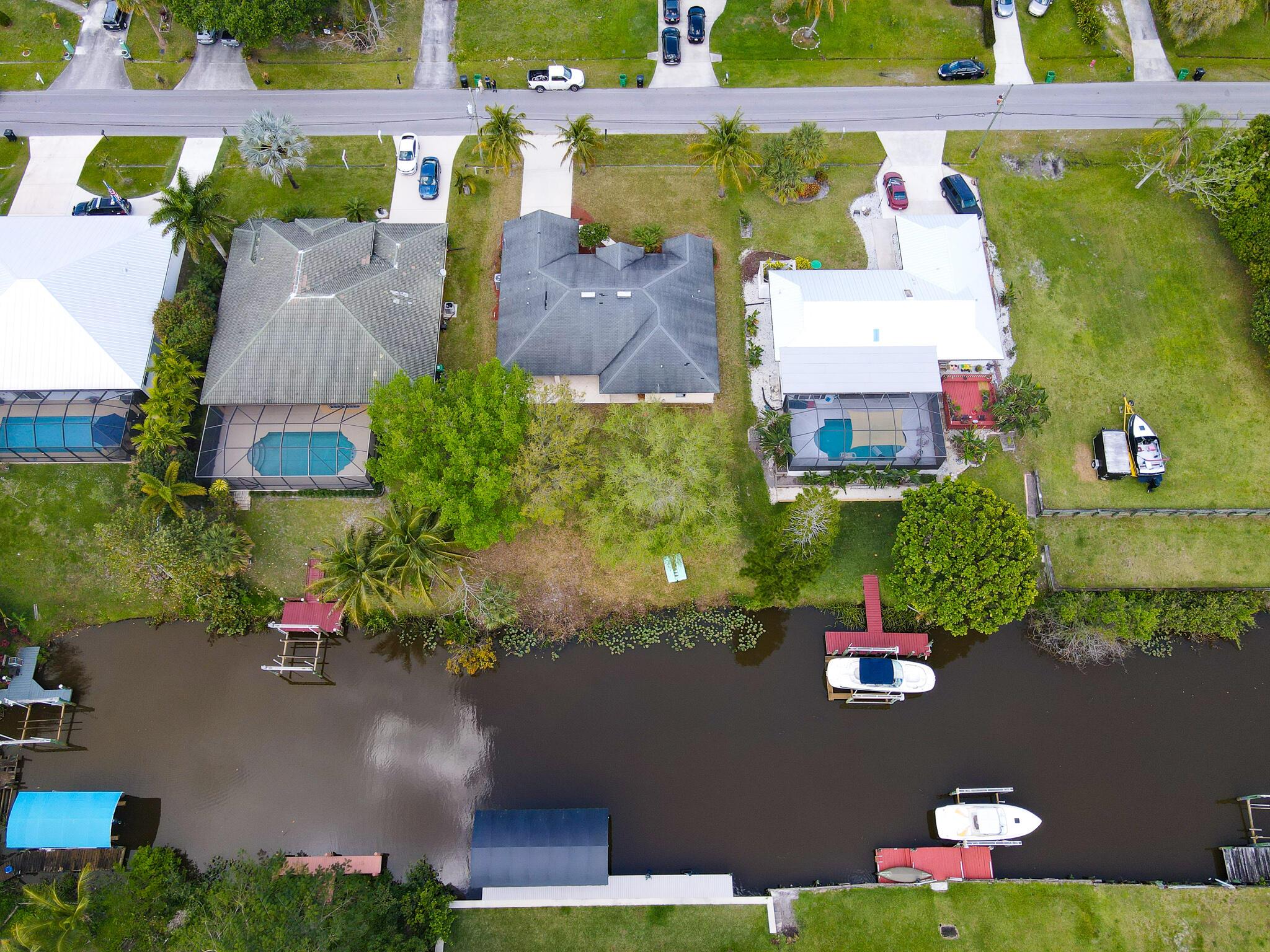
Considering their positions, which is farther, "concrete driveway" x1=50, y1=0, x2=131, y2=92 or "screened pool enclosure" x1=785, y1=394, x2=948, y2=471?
"concrete driveway" x1=50, y1=0, x2=131, y2=92

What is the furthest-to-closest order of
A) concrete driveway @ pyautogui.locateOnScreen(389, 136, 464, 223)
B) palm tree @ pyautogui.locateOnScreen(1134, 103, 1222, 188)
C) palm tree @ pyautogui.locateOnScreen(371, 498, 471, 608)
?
concrete driveway @ pyautogui.locateOnScreen(389, 136, 464, 223), palm tree @ pyautogui.locateOnScreen(1134, 103, 1222, 188), palm tree @ pyautogui.locateOnScreen(371, 498, 471, 608)

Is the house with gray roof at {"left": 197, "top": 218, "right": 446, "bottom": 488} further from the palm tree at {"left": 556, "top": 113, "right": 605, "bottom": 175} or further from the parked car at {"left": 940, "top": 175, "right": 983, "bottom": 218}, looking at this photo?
the parked car at {"left": 940, "top": 175, "right": 983, "bottom": 218}

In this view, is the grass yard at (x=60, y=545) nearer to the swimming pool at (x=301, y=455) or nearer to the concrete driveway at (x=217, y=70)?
the swimming pool at (x=301, y=455)

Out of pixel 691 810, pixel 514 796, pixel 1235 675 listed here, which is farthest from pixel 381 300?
pixel 1235 675

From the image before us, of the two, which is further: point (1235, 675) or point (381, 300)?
point (381, 300)

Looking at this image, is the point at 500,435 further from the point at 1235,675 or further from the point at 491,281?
the point at 1235,675

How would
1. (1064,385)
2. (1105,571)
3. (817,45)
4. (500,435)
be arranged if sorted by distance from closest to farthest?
(500,435) → (1105,571) → (1064,385) → (817,45)

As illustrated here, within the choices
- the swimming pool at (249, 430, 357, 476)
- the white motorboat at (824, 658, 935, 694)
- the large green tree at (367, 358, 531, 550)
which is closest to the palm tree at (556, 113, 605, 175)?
the large green tree at (367, 358, 531, 550)
